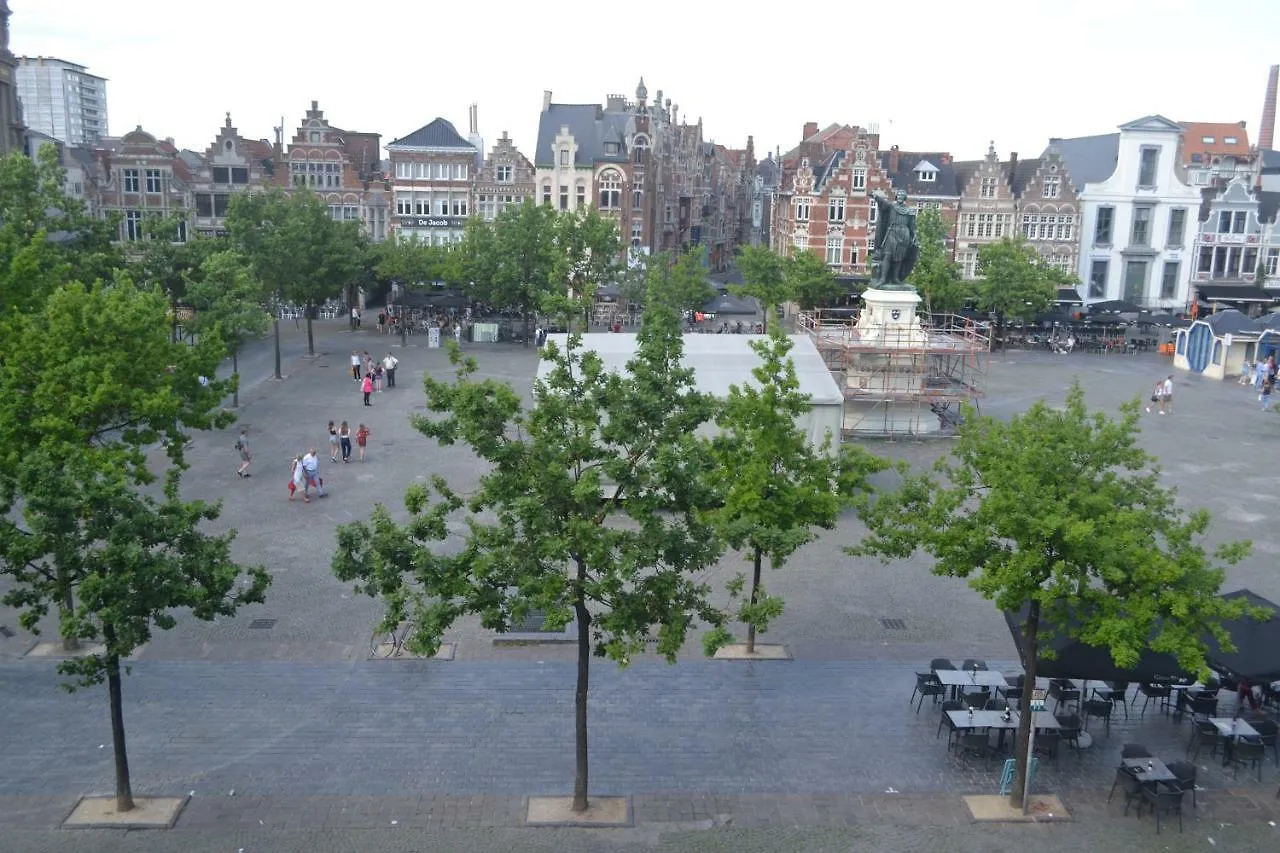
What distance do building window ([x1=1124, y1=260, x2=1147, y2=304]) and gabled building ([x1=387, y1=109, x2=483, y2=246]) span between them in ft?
137

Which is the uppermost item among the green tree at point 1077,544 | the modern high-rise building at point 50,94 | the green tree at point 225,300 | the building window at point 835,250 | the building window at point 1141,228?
the modern high-rise building at point 50,94

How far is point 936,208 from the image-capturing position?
63.1 m

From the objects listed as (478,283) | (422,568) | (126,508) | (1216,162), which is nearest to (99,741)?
(126,508)

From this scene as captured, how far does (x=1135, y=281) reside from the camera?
69.5 metres

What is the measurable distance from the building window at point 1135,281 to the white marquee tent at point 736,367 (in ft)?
149

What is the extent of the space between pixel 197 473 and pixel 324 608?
11097 millimetres

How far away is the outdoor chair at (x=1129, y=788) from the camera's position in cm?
1401

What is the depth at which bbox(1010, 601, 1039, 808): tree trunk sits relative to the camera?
555 inches

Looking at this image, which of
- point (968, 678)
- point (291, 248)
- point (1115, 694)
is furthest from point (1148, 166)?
point (968, 678)

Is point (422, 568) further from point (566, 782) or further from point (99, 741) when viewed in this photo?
point (99, 741)

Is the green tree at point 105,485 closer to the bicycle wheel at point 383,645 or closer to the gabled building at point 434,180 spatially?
the bicycle wheel at point 383,645

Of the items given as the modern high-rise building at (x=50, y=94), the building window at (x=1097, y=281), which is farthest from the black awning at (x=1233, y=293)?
the modern high-rise building at (x=50, y=94)

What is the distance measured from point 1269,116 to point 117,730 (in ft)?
433

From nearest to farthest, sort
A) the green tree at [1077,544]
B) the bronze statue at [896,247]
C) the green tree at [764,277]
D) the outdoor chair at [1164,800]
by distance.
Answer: the green tree at [1077,544] → the outdoor chair at [1164,800] → the bronze statue at [896,247] → the green tree at [764,277]
